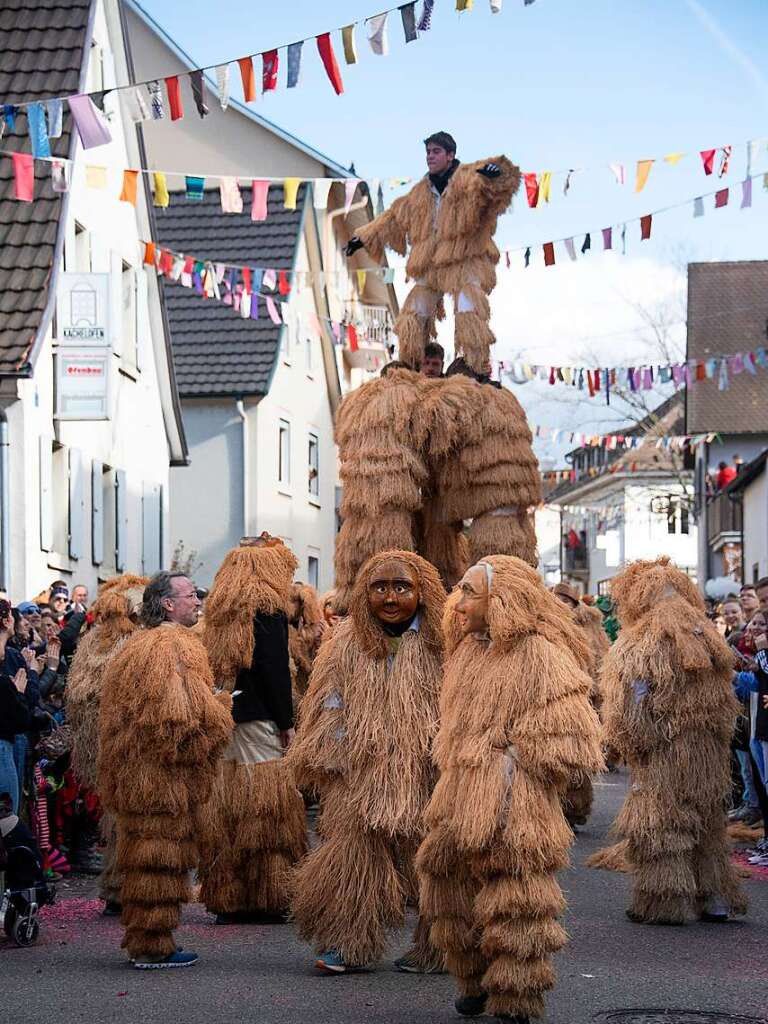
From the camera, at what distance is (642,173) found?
53.6 ft

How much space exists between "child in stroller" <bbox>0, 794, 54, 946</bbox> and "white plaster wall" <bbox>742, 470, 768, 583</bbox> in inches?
1238

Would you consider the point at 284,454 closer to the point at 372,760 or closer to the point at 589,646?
the point at 589,646

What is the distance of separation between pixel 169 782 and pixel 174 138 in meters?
30.0

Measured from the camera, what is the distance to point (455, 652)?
291 inches

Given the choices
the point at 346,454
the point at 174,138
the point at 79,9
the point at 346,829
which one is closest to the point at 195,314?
the point at 174,138

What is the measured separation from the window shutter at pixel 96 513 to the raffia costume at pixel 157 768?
1464 cm

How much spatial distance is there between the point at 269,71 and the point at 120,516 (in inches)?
485

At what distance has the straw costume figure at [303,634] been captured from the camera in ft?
48.2

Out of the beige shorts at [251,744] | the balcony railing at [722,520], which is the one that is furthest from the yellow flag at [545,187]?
the balcony railing at [722,520]

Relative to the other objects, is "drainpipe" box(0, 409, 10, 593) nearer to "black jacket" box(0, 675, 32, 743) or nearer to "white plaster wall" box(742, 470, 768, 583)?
"black jacket" box(0, 675, 32, 743)

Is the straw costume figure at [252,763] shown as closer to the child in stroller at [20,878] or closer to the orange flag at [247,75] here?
the child in stroller at [20,878]

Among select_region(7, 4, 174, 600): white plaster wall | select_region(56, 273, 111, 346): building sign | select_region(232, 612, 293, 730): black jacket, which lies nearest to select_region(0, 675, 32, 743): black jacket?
select_region(232, 612, 293, 730): black jacket

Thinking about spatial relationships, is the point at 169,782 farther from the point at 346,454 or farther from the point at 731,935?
the point at 731,935

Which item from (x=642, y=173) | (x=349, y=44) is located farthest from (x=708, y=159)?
(x=349, y=44)
